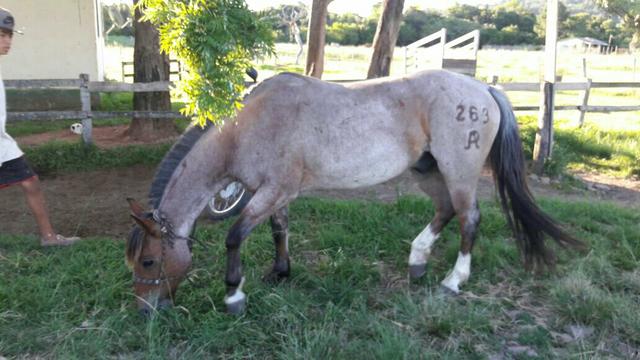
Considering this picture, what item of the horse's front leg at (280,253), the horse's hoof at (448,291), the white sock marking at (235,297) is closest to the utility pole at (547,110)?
the horse's hoof at (448,291)

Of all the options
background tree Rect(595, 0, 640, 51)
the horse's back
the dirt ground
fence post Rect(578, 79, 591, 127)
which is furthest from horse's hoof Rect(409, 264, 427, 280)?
background tree Rect(595, 0, 640, 51)

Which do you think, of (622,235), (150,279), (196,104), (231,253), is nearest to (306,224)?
(231,253)

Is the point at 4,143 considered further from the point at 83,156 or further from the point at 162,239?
the point at 83,156

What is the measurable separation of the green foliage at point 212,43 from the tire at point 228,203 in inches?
69.1

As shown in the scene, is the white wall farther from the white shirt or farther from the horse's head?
the horse's head

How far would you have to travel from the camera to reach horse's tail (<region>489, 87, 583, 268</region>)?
4.16 metres

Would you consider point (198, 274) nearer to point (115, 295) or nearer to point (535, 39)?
point (115, 295)

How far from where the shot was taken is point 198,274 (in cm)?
417

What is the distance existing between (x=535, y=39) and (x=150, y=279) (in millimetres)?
52606

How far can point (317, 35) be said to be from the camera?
8.20 metres

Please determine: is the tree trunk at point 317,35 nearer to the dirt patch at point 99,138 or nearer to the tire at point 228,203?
the dirt patch at point 99,138

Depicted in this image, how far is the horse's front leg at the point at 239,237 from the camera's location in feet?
11.8

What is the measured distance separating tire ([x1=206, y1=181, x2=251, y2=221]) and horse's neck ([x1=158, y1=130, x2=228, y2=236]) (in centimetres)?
104

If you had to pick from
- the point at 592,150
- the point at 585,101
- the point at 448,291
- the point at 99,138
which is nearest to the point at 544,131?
the point at 592,150
